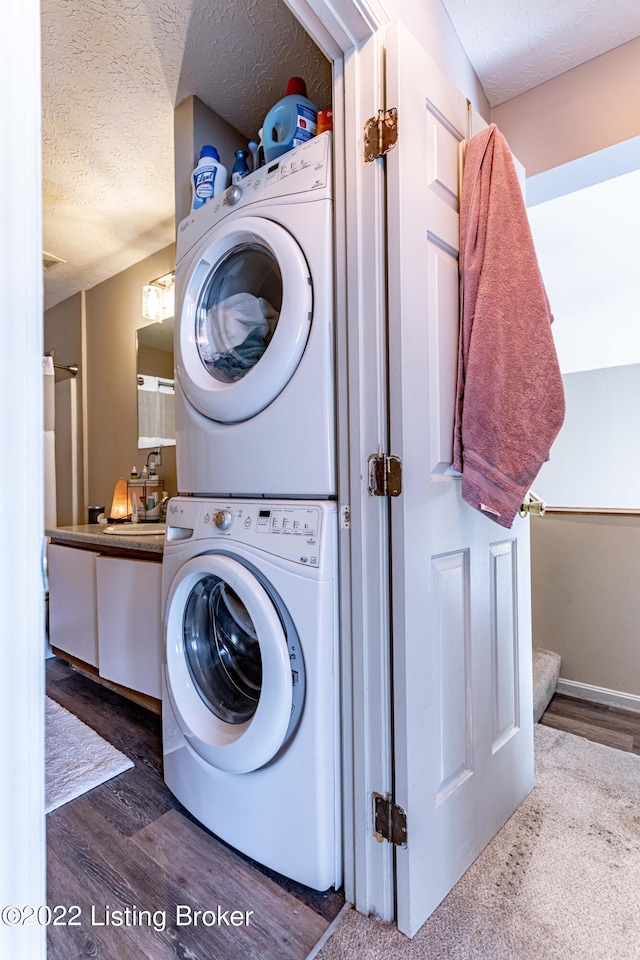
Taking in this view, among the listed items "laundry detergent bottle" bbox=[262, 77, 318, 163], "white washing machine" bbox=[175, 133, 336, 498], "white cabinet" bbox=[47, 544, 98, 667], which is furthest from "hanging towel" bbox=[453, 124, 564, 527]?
"white cabinet" bbox=[47, 544, 98, 667]

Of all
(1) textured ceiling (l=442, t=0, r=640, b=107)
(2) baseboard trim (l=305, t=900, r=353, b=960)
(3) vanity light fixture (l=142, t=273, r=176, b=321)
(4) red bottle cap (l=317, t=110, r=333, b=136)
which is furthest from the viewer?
(3) vanity light fixture (l=142, t=273, r=176, b=321)

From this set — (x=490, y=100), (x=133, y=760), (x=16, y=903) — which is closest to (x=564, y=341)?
(x=490, y=100)

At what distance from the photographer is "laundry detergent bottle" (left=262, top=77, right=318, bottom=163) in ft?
4.06

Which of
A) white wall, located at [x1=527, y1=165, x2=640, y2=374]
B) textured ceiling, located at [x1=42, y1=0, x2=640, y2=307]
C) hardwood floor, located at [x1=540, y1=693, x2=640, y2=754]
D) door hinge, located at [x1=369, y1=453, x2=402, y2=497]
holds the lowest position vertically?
hardwood floor, located at [x1=540, y1=693, x2=640, y2=754]

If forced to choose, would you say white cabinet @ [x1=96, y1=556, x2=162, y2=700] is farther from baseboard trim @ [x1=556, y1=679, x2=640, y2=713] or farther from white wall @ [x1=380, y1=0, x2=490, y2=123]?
baseboard trim @ [x1=556, y1=679, x2=640, y2=713]

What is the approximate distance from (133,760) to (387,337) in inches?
65.5

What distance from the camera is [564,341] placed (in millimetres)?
3164

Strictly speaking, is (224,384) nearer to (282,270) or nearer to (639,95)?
(282,270)

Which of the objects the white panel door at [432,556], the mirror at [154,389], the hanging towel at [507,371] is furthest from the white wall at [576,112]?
the mirror at [154,389]

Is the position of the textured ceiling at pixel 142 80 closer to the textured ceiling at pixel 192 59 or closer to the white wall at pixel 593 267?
the textured ceiling at pixel 192 59

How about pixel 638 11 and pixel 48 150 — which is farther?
pixel 48 150

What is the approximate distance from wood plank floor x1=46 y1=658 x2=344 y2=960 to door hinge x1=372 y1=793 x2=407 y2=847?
23 centimetres

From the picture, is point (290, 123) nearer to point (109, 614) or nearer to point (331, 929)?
point (109, 614)

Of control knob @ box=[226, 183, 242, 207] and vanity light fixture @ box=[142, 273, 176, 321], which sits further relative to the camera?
vanity light fixture @ box=[142, 273, 176, 321]
